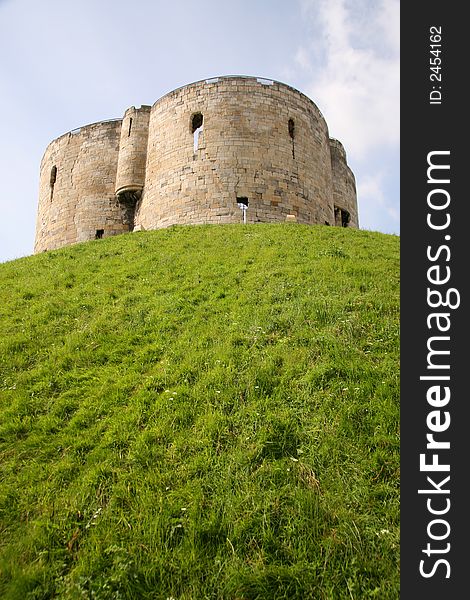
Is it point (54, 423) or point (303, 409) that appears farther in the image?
point (54, 423)

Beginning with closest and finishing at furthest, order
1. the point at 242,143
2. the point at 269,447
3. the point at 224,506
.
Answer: the point at 224,506 → the point at 269,447 → the point at 242,143

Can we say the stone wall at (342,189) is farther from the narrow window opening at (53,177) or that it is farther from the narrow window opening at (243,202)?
the narrow window opening at (53,177)

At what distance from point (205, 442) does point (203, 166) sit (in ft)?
50.7

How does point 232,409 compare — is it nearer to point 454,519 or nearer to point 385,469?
point 385,469

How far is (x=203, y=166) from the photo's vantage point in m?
18.5

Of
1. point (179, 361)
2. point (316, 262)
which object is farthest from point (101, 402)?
point (316, 262)

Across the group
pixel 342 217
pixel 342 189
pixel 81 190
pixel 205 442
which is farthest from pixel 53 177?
pixel 205 442

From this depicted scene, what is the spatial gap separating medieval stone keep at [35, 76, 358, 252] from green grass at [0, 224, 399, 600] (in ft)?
31.9

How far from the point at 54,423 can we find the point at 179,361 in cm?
176

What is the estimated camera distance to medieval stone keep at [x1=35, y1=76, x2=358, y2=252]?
59.6 feet

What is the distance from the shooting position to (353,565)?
327 centimetres

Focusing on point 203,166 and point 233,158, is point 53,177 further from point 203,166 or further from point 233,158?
point 233,158

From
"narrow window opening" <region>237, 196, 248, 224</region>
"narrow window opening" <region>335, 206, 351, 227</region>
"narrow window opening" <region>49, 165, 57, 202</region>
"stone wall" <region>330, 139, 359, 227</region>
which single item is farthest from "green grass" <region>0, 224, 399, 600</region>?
"narrow window opening" <region>49, 165, 57, 202</region>

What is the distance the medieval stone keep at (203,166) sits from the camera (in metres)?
18.2
